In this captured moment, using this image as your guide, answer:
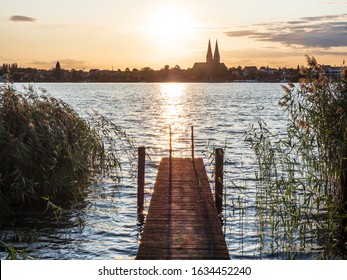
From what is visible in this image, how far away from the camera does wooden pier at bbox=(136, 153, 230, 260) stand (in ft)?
33.0

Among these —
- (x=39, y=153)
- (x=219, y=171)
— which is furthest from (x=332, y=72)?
(x=39, y=153)

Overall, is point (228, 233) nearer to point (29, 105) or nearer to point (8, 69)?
point (29, 105)

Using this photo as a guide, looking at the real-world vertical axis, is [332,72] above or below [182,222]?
above

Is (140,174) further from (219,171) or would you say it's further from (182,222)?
(182,222)

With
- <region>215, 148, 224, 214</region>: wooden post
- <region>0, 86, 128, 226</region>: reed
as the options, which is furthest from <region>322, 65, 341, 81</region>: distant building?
<region>0, 86, 128, 226</region>: reed

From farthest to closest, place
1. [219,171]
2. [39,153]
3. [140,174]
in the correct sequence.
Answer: [140,174] → [219,171] → [39,153]

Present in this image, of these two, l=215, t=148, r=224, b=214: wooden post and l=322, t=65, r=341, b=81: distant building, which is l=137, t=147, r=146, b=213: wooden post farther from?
l=322, t=65, r=341, b=81: distant building

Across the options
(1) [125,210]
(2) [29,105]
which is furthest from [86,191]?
(2) [29,105]

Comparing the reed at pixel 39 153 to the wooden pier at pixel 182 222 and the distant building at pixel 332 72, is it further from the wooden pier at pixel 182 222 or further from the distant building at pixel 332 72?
the distant building at pixel 332 72

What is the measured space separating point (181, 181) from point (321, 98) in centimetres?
532

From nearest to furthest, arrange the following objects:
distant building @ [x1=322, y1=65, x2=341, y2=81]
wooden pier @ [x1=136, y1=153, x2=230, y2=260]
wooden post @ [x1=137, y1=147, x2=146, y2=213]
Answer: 1. wooden pier @ [x1=136, y1=153, x2=230, y2=260]
2. distant building @ [x1=322, y1=65, x2=341, y2=81]
3. wooden post @ [x1=137, y1=147, x2=146, y2=213]

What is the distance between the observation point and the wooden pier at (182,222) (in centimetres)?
1005

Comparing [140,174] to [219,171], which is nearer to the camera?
[219,171]

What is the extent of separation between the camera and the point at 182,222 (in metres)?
11.9
